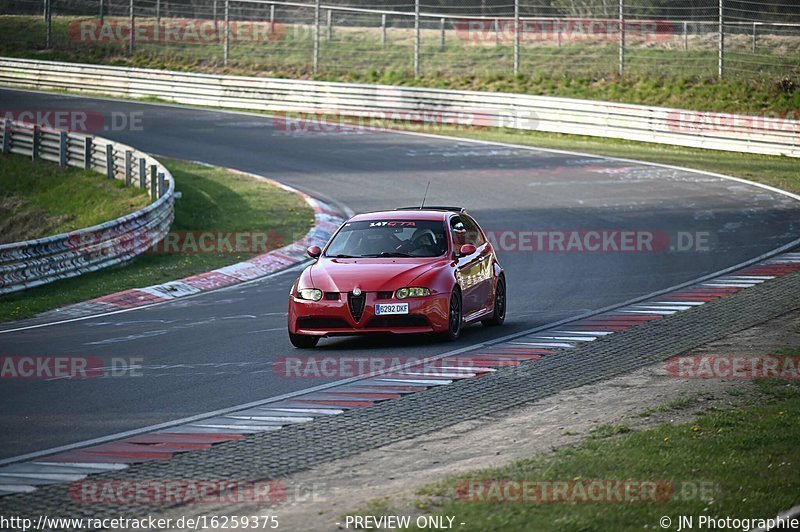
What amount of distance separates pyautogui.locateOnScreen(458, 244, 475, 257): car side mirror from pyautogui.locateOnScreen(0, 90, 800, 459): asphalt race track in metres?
0.98

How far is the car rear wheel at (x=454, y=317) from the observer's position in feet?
44.2

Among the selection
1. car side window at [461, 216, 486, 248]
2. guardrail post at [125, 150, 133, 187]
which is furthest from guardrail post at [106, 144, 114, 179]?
car side window at [461, 216, 486, 248]

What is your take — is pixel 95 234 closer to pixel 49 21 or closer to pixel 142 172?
pixel 142 172

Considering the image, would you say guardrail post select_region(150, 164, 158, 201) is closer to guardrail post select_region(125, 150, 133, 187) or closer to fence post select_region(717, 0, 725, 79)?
guardrail post select_region(125, 150, 133, 187)

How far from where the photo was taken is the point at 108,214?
84.8ft

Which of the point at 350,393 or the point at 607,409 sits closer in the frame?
the point at 607,409

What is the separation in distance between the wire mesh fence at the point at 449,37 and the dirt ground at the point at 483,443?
24.1 metres

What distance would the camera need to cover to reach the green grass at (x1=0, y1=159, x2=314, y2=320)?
18047 millimetres

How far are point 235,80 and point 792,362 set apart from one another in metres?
32.0

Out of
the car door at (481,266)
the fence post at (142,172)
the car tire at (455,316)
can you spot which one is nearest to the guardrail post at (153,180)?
the fence post at (142,172)

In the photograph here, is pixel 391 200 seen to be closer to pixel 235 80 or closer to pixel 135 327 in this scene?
pixel 135 327

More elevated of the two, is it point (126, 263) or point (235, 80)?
point (235, 80)

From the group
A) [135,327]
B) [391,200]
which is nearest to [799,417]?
[135,327]

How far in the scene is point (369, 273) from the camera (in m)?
13.4
